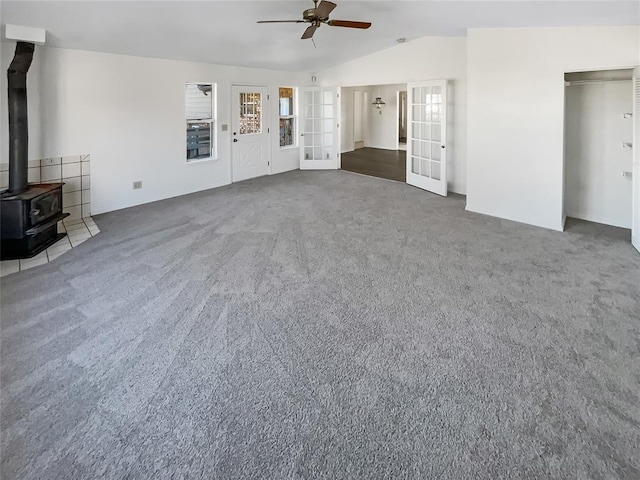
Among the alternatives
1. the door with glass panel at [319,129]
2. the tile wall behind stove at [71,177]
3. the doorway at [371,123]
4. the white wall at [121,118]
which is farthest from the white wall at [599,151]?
the tile wall behind stove at [71,177]

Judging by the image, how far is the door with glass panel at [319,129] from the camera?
30.5 ft

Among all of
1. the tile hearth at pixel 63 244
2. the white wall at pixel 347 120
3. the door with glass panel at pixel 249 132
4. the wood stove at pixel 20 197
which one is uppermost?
the white wall at pixel 347 120

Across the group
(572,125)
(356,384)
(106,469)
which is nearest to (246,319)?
(356,384)

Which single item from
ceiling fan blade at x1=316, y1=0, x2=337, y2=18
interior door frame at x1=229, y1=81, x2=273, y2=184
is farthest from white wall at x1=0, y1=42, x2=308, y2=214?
ceiling fan blade at x1=316, y1=0, x2=337, y2=18

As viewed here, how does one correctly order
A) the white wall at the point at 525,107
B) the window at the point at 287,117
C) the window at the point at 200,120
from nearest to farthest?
1. the white wall at the point at 525,107
2. the window at the point at 200,120
3. the window at the point at 287,117

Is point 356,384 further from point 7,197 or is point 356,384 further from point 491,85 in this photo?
point 491,85

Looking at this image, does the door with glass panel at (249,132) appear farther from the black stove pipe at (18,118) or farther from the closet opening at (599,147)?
the closet opening at (599,147)

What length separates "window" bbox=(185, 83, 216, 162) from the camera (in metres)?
7.07

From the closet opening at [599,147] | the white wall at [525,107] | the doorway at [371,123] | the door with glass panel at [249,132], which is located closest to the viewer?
the white wall at [525,107]

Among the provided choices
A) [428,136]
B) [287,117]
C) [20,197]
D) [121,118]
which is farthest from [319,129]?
[20,197]

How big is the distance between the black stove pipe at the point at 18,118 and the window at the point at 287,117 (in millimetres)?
5452

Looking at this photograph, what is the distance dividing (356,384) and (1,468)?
5.31 ft

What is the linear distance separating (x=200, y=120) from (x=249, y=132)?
1285mm

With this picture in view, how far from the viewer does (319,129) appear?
9.52 metres
